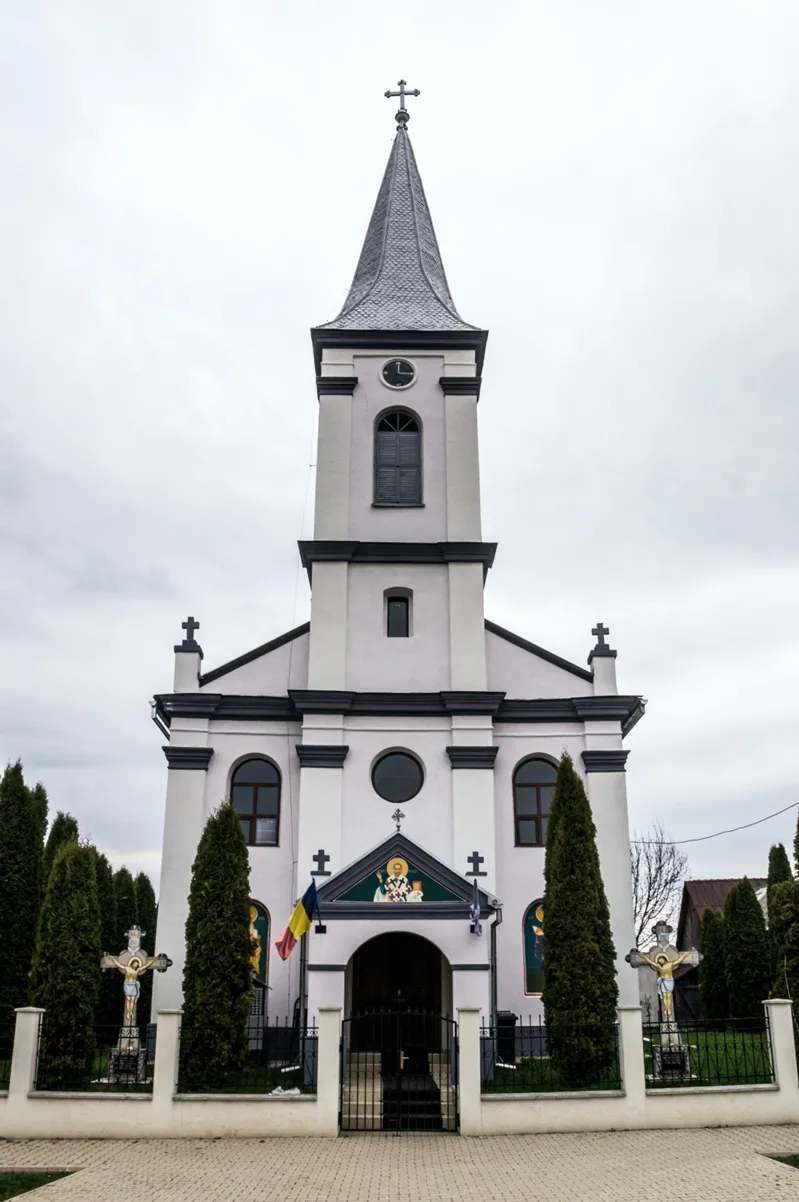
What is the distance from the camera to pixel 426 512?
2208 cm

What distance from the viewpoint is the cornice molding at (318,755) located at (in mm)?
19797

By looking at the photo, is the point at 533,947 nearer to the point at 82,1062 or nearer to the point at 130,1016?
the point at 130,1016

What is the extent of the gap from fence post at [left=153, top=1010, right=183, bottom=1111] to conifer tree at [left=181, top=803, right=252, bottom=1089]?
1.49 metres

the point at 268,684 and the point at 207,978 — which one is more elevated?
the point at 268,684

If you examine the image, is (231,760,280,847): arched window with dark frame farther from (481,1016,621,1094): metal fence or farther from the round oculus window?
(481,1016,621,1094): metal fence

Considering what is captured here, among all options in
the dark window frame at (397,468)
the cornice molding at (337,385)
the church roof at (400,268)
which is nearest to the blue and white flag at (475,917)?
the dark window frame at (397,468)

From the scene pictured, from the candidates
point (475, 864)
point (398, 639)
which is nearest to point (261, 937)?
point (475, 864)

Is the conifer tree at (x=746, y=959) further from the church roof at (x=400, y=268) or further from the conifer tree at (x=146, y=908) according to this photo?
the church roof at (x=400, y=268)

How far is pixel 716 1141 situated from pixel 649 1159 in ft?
4.81

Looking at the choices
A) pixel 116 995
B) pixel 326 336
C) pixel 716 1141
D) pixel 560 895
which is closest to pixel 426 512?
pixel 326 336

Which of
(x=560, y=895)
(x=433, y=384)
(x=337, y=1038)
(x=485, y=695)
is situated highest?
(x=433, y=384)

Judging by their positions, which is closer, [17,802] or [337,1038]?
[337,1038]

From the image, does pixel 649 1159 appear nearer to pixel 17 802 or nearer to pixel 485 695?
pixel 485 695

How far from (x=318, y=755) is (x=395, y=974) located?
4359 millimetres
